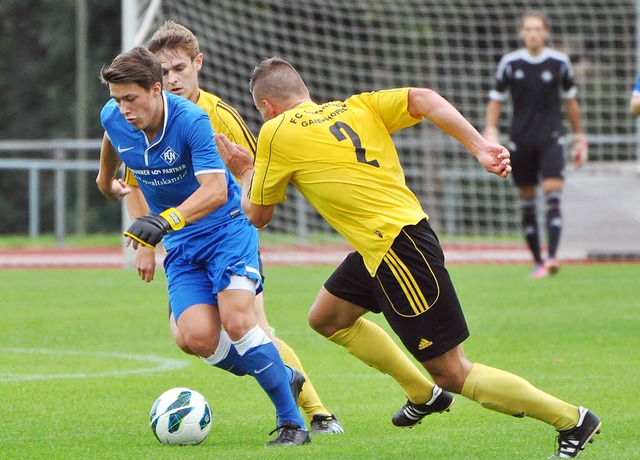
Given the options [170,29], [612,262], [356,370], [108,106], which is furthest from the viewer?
[612,262]

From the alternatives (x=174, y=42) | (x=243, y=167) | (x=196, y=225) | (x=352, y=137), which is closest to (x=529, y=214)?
(x=174, y=42)

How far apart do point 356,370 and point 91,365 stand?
1721 mm

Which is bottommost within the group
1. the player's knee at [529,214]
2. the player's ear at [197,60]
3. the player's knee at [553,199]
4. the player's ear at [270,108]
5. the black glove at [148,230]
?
the player's knee at [529,214]

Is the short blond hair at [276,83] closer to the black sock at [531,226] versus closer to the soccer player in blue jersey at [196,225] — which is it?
the soccer player in blue jersey at [196,225]

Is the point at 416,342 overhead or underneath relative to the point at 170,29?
underneath

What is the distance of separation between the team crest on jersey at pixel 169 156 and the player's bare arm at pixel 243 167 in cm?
27

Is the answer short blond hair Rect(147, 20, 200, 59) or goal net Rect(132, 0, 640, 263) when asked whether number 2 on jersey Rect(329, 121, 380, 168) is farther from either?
goal net Rect(132, 0, 640, 263)

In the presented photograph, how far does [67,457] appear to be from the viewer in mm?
5410

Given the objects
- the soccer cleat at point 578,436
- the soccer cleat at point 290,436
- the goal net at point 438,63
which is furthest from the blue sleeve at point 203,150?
the goal net at point 438,63

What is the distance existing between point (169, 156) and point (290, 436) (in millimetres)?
1386

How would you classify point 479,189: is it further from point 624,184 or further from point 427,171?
point 624,184

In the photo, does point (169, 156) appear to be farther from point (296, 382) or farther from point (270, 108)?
point (296, 382)

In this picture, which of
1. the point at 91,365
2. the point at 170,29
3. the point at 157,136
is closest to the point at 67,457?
the point at 157,136

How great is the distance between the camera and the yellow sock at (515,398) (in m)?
5.21
